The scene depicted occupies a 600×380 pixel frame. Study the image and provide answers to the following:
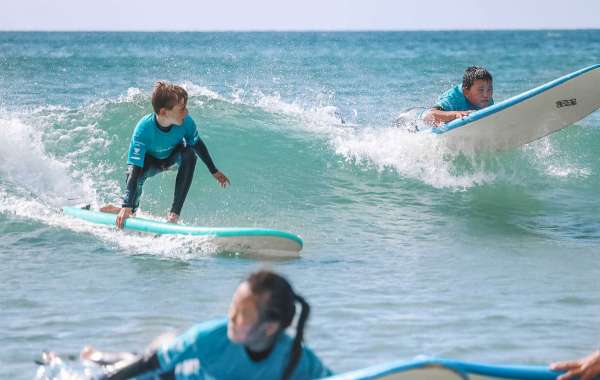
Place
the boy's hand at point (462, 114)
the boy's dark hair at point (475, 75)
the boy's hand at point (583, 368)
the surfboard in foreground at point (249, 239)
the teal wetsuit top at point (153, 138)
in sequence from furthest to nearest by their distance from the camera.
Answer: the boy's hand at point (462, 114), the boy's dark hair at point (475, 75), the teal wetsuit top at point (153, 138), the surfboard in foreground at point (249, 239), the boy's hand at point (583, 368)

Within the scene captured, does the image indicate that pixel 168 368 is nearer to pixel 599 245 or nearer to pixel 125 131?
pixel 599 245

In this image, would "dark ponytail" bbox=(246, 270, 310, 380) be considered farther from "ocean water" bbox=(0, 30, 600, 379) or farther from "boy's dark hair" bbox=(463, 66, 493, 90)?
"boy's dark hair" bbox=(463, 66, 493, 90)

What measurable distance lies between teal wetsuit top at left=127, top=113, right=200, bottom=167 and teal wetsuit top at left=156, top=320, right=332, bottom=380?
4191mm

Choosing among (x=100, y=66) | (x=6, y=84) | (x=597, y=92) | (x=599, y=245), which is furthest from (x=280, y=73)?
(x=599, y=245)

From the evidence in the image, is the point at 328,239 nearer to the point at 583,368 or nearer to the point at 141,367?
the point at 141,367

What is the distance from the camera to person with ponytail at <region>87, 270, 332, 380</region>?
3.44m

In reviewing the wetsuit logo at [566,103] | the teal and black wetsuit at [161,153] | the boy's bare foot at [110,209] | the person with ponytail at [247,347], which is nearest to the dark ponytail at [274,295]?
the person with ponytail at [247,347]

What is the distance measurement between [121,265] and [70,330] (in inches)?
67.5

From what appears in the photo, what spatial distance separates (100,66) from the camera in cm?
3897

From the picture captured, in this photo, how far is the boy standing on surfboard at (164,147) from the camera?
7.46 meters

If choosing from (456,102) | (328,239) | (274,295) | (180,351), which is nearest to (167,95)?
(328,239)

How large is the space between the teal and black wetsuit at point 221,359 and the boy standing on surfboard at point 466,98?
6.82m

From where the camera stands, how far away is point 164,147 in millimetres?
7852

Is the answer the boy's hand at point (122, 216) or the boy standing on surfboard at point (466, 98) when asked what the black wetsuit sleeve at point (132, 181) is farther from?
the boy standing on surfboard at point (466, 98)
